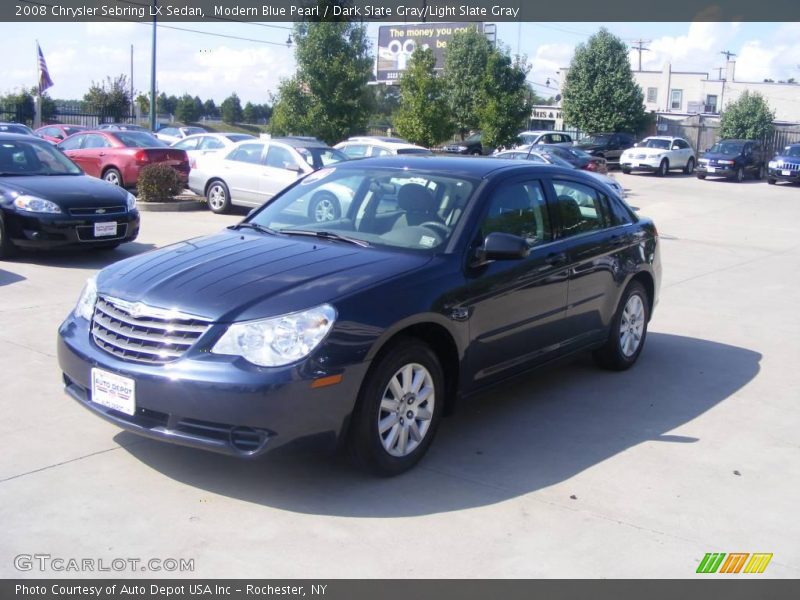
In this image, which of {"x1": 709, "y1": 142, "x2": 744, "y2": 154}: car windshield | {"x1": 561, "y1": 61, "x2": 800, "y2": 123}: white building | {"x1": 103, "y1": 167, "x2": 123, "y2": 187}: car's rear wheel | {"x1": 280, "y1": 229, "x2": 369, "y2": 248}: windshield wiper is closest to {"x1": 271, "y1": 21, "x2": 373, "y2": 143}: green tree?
{"x1": 103, "y1": 167, "x2": 123, "y2": 187}: car's rear wheel

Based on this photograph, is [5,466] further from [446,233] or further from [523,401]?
[523,401]

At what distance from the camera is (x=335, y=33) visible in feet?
94.3

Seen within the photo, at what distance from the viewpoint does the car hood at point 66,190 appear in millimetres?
10227

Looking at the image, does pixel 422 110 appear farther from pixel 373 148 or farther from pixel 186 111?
pixel 186 111

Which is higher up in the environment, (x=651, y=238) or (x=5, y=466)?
(x=651, y=238)

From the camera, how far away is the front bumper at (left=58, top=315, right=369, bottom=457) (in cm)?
406

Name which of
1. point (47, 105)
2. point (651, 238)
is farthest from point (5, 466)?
point (47, 105)

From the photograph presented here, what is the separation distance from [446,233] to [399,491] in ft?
5.18

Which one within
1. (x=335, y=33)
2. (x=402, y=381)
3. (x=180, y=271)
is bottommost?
(x=402, y=381)

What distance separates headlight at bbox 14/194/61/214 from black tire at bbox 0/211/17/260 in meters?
0.31

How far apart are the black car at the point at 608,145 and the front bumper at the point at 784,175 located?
690 cm

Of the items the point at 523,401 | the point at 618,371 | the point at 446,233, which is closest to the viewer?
the point at 446,233

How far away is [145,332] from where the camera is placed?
438 cm

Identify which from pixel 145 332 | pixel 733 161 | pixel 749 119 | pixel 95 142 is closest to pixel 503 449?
pixel 145 332
